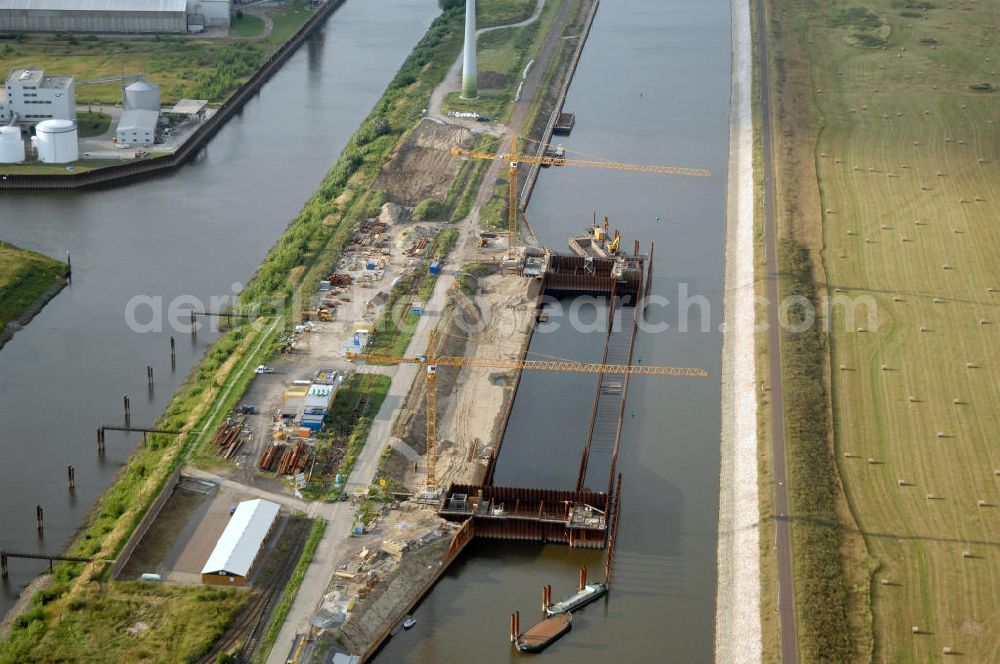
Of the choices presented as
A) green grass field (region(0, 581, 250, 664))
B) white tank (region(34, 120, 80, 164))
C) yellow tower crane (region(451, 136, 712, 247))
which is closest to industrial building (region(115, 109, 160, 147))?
white tank (region(34, 120, 80, 164))

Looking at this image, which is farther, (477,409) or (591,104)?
(591,104)

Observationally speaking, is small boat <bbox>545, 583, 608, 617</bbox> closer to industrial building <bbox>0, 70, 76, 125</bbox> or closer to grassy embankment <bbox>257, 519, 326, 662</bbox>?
grassy embankment <bbox>257, 519, 326, 662</bbox>

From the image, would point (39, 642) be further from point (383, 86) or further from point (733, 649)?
point (383, 86)

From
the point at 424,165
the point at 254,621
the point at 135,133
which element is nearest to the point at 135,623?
the point at 254,621

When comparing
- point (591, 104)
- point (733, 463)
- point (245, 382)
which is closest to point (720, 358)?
point (733, 463)

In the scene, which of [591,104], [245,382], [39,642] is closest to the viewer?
[39,642]
